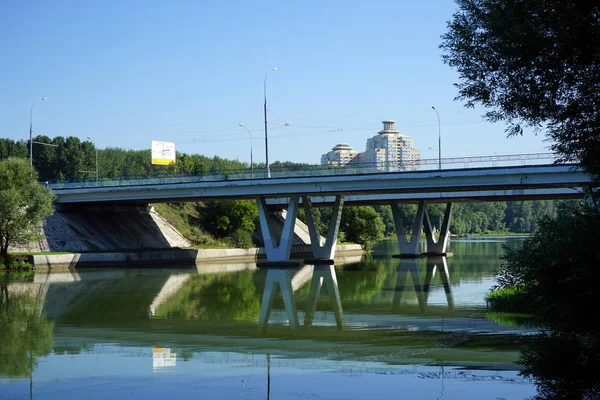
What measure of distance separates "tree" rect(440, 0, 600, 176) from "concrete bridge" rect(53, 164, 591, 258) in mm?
33899

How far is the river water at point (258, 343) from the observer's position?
15.7 meters

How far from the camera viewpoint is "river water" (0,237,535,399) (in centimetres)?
1568

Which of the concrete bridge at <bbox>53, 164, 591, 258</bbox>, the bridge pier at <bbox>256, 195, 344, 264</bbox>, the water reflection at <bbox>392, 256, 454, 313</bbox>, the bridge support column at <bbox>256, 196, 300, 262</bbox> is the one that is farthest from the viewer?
the bridge pier at <bbox>256, 195, 344, 264</bbox>

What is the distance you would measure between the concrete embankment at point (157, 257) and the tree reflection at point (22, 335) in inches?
916

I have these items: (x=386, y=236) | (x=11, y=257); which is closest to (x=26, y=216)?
(x=11, y=257)

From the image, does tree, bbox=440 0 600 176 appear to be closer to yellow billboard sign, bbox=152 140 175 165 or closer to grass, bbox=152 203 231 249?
grass, bbox=152 203 231 249

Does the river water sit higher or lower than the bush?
lower

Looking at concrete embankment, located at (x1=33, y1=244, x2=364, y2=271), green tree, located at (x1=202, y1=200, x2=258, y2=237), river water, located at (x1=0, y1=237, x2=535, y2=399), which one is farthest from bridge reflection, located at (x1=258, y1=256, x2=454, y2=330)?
green tree, located at (x1=202, y1=200, x2=258, y2=237)

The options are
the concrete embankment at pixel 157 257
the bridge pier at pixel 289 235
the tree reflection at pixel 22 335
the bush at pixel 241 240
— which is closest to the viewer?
the tree reflection at pixel 22 335

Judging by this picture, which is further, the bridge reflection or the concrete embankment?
the concrete embankment

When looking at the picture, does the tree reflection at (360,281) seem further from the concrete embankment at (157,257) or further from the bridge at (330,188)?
the concrete embankment at (157,257)

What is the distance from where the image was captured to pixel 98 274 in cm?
5388

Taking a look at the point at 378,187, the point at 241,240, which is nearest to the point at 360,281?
the point at 378,187

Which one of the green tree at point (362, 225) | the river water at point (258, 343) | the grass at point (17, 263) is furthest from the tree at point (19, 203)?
the green tree at point (362, 225)
